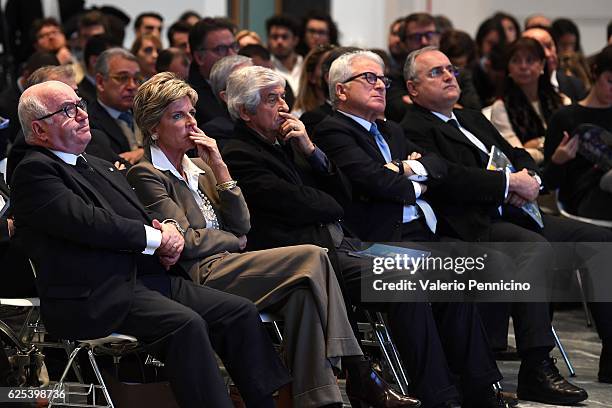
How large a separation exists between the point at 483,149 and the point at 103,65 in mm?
2081

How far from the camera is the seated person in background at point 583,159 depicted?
693cm

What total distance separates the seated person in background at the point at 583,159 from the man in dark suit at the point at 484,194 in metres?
0.41

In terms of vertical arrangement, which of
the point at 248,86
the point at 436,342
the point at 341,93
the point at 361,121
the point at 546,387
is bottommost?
the point at 546,387

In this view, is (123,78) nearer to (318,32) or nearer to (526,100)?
(526,100)

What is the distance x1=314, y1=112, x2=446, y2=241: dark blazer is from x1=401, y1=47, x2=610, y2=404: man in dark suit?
0.74 feet

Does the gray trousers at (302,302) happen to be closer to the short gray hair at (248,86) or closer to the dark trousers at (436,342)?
the dark trousers at (436,342)

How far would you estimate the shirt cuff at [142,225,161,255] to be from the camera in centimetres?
466

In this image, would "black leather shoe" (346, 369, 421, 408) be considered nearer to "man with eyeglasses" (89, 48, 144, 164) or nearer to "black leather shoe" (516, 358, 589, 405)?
"black leather shoe" (516, 358, 589, 405)

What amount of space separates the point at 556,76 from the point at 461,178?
2722mm

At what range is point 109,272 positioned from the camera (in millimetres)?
4582

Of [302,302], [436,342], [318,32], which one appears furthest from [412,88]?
[318,32]

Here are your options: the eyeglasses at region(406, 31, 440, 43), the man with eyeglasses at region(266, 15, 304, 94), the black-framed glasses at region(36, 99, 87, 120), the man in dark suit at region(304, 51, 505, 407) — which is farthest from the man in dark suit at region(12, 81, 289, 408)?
the man with eyeglasses at region(266, 15, 304, 94)

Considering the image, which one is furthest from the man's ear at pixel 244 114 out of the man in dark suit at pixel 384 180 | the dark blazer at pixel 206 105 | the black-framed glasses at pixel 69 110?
the black-framed glasses at pixel 69 110

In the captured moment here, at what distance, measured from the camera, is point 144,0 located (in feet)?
39.2
